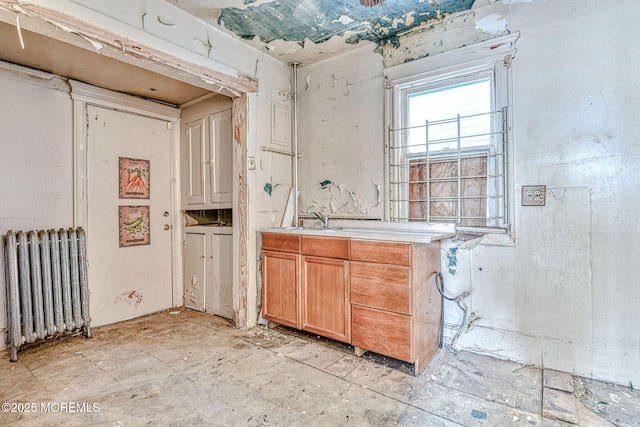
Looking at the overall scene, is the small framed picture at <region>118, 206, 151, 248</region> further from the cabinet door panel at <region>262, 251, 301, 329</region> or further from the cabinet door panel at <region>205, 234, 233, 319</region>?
the cabinet door panel at <region>262, 251, 301, 329</region>

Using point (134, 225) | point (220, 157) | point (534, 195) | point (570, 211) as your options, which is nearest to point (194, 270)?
point (134, 225)

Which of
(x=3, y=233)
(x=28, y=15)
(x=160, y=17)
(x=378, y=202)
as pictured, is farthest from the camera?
(x=378, y=202)

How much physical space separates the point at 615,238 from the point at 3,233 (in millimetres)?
4235

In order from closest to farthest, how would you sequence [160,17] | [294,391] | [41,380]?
[294,391], [41,380], [160,17]

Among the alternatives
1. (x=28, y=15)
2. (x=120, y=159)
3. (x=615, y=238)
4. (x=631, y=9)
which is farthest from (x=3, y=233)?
(x=631, y=9)

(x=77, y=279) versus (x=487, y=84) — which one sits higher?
(x=487, y=84)

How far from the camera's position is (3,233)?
250 centimetres

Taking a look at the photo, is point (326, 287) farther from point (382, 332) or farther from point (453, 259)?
point (453, 259)

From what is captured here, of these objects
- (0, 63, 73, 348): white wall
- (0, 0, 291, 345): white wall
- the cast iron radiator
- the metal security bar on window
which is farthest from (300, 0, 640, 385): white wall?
(0, 63, 73, 348): white wall

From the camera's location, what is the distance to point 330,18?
7.93 ft

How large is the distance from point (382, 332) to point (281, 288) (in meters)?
0.95

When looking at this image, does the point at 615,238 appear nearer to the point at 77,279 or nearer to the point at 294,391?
the point at 294,391

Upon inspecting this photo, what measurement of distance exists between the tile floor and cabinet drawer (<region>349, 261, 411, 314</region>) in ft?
1.39

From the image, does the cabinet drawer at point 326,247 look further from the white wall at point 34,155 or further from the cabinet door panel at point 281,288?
the white wall at point 34,155
